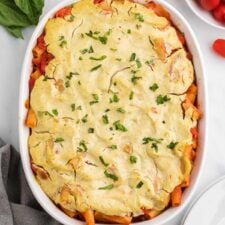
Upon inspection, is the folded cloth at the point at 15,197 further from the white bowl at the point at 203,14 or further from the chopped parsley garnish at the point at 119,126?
the white bowl at the point at 203,14

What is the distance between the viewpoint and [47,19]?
2.40 metres

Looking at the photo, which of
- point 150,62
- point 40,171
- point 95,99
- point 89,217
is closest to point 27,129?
point 40,171

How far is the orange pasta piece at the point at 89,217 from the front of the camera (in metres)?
2.30

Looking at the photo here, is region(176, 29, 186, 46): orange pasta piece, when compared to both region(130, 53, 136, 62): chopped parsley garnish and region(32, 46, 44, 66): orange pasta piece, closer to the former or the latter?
region(130, 53, 136, 62): chopped parsley garnish

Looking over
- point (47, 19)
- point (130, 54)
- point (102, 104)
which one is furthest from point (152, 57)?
point (47, 19)

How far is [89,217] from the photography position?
2301 millimetres

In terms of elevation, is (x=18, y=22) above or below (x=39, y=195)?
above

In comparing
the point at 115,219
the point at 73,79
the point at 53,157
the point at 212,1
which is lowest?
the point at 115,219

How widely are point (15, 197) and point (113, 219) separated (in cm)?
44

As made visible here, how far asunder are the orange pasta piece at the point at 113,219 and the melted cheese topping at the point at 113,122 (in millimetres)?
25

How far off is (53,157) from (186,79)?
0.52m

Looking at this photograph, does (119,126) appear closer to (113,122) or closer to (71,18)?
(113,122)

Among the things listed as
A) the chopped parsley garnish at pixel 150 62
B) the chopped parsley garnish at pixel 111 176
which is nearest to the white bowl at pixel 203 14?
the chopped parsley garnish at pixel 150 62

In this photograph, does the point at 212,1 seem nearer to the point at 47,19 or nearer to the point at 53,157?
the point at 47,19
